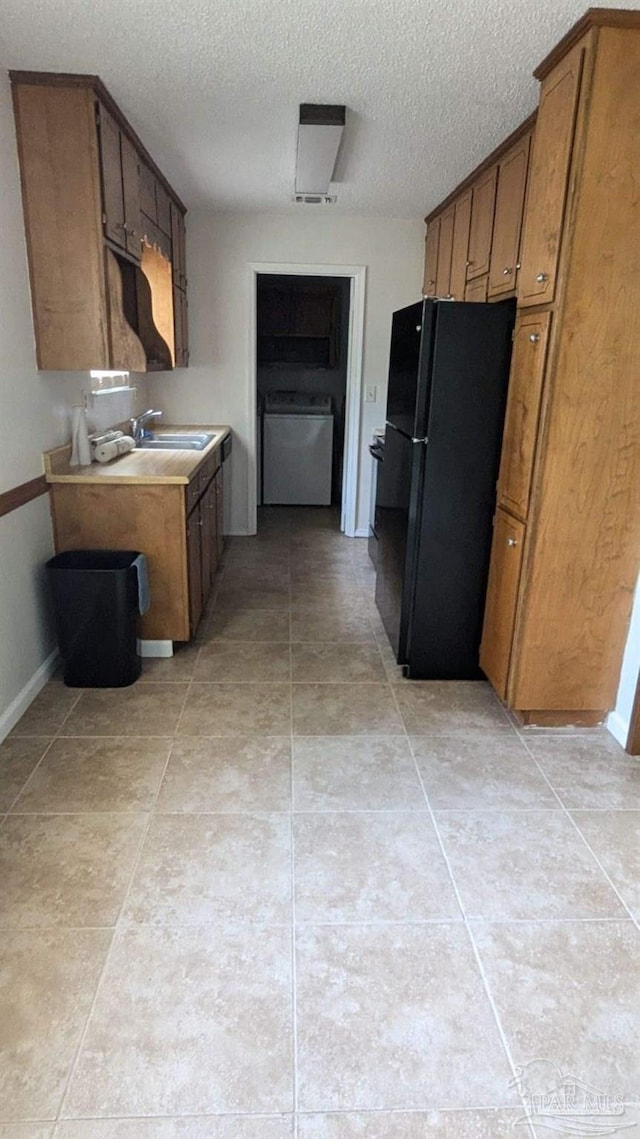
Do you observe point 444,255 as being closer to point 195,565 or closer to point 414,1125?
point 195,565

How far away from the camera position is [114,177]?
2707mm

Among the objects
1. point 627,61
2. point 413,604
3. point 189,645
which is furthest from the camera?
point 189,645

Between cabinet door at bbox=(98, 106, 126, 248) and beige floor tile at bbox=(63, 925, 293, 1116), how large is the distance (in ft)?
8.09

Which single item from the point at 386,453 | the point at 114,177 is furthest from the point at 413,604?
the point at 114,177

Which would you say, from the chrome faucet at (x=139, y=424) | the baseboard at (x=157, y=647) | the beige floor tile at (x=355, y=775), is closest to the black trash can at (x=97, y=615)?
the baseboard at (x=157, y=647)

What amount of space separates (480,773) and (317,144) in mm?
2636

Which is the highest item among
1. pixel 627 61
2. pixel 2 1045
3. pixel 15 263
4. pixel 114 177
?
pixel 627 61

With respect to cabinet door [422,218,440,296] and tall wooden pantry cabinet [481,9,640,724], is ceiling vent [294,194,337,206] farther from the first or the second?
tall wooden pantry cabinet [481,9,640,724]

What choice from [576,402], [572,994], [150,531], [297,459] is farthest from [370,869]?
[297,459]

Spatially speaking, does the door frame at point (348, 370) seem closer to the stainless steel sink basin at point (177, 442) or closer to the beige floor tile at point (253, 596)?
the stainless steel sink basin at point (177, 442)

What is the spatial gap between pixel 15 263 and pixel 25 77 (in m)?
0.63

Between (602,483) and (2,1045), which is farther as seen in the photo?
(602,483)

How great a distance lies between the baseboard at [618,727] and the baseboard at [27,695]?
2241mm

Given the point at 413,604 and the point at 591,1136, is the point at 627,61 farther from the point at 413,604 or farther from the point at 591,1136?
the point at 591,1136
